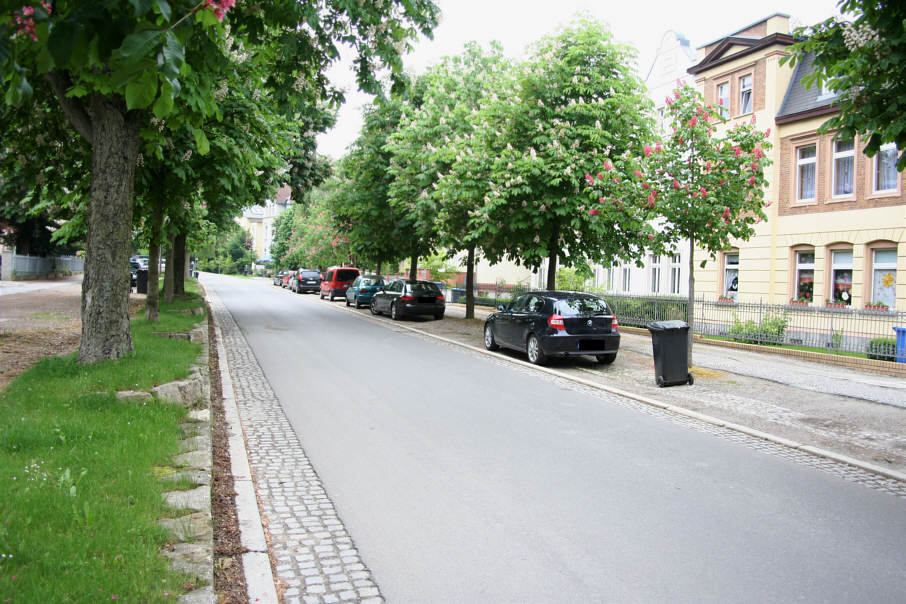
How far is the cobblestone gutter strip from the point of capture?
370 cm

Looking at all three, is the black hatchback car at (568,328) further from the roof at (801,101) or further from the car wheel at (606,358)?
the roof at (801,101)

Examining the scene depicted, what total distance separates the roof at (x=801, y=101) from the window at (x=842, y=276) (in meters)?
4.50

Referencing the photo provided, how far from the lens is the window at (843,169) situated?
20281mm

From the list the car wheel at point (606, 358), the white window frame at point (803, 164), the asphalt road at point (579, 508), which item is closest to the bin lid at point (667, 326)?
the asphalt road at point (579, 508)

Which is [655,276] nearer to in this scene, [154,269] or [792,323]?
[792,323]

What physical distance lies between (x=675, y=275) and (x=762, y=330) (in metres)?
9.80

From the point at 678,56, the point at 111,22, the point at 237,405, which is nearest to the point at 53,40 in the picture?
the point at 111,22

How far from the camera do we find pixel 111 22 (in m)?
→ 2.57

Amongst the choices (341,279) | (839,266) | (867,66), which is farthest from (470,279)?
(867,66)

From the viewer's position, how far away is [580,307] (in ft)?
44.3

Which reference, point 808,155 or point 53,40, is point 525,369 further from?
point 808,155

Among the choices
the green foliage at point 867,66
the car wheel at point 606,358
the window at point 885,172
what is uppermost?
the window at point 885,172

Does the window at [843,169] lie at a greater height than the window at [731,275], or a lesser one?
greater

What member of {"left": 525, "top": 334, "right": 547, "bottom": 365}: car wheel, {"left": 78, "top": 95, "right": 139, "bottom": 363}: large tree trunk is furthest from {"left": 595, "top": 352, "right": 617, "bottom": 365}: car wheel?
{"left": 78, "top": 95, "right": 139, "bottom": 363}: large tree trunk
